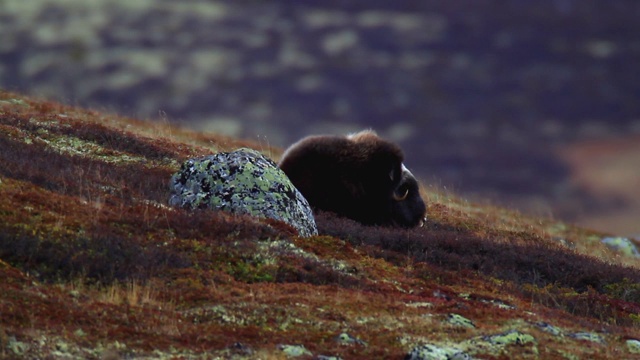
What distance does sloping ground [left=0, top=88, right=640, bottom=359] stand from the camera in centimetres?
1207

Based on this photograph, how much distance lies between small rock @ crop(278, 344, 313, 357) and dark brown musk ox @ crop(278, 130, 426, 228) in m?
9.43

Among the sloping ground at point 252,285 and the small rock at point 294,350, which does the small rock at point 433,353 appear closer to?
the sloping ground at point 252,285

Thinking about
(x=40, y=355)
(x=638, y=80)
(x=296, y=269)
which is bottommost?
(x=40, y=355)

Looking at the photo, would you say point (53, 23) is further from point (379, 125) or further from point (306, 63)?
point (379, 125)

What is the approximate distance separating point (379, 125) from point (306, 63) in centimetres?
3053

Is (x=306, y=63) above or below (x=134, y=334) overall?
above

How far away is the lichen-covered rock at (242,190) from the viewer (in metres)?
17.8

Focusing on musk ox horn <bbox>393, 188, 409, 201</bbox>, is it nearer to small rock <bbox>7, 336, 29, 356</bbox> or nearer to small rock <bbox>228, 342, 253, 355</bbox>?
small rock <bbox>228, 342, 253, 355</bbox>

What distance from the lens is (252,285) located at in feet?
46.8

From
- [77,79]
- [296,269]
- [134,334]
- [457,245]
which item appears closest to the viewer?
[134,334]

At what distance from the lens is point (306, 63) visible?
193250 mm

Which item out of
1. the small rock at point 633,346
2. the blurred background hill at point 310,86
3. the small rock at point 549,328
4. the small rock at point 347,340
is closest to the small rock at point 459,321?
the small rock at point 549,328

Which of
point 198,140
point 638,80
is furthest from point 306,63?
point 198,140

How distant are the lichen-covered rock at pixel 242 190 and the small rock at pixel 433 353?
575cm
